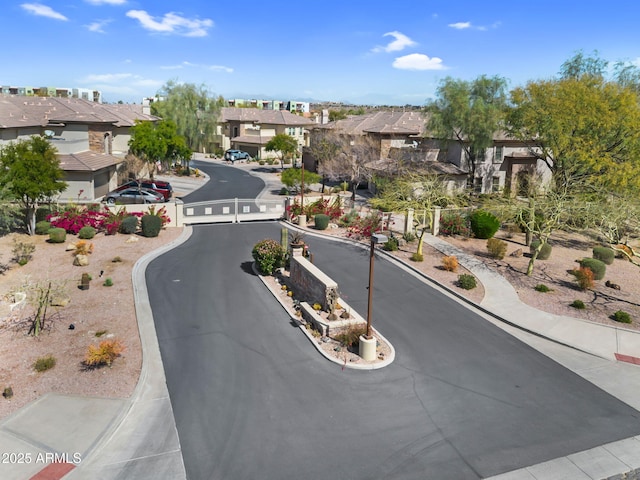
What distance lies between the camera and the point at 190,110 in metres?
63.2

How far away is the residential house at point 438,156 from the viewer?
144ft

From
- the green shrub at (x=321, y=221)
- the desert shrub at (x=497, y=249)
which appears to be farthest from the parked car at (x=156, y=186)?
the desert shrub at (x=497, y=249)

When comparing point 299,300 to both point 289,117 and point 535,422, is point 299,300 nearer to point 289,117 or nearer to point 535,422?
point 535,422

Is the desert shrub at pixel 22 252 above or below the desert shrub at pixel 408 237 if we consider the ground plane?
below

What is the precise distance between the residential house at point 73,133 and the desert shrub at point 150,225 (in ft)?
33.1

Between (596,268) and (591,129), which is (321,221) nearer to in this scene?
(596,268)

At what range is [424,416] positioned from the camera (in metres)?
13.5

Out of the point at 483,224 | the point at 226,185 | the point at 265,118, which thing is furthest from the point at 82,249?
the point at 265,118

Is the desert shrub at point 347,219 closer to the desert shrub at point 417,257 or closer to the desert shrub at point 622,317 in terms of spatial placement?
the desert shrub at point 417,257

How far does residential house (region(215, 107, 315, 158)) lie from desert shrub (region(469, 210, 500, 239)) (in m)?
50.6

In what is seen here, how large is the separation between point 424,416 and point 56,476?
9029mm

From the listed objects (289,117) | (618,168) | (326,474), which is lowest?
(326,474)

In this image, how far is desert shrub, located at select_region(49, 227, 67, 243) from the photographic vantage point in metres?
28.5

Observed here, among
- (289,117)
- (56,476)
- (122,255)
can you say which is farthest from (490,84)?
(289,117)
